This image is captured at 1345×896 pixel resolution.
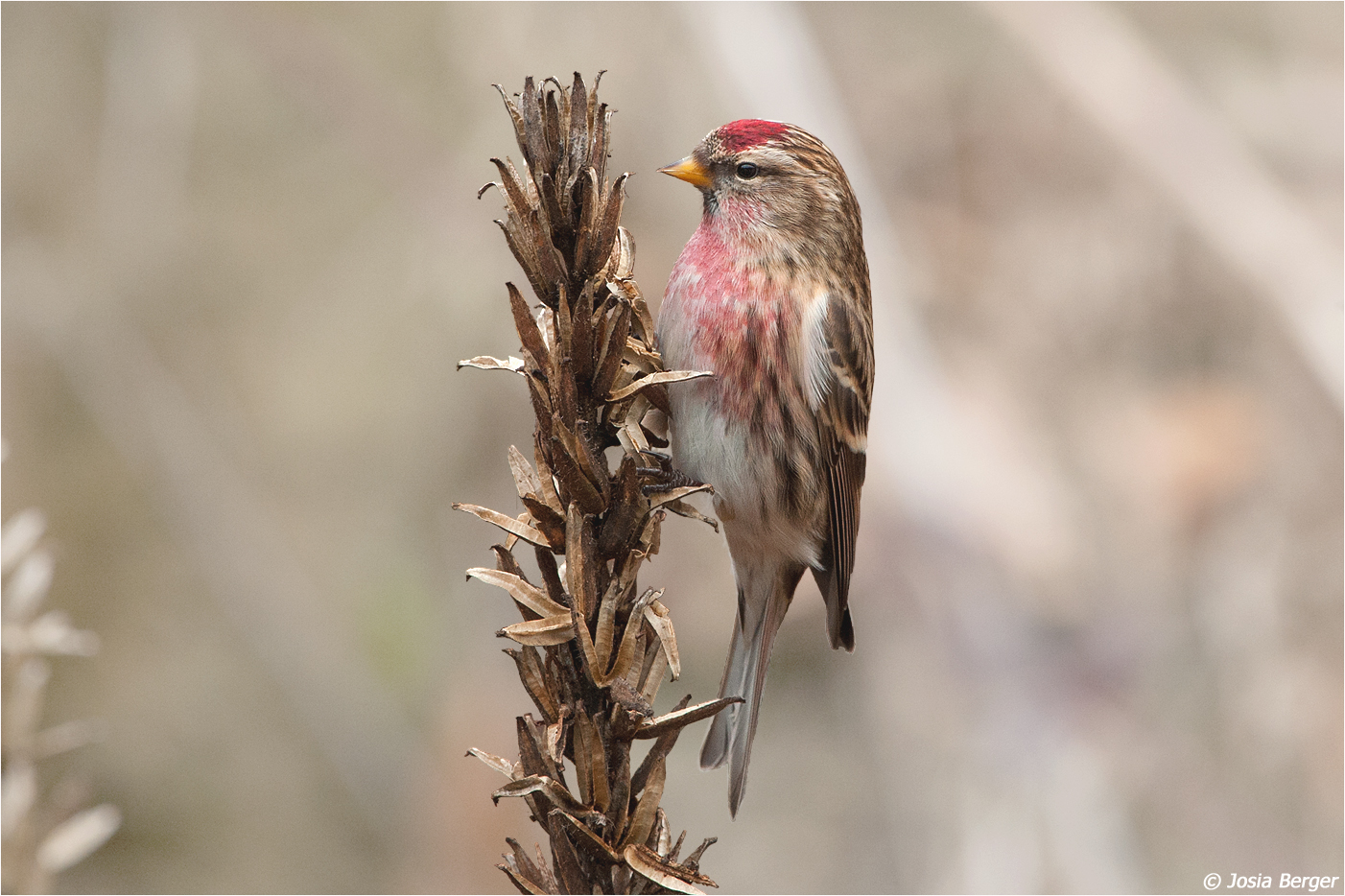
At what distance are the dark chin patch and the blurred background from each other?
2.34ft

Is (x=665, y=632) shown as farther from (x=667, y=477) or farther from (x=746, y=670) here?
(x=746, y=670)

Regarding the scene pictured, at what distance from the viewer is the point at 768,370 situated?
224cm

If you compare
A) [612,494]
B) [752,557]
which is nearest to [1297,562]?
[752,557]

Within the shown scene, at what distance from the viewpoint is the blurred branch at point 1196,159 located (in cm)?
305

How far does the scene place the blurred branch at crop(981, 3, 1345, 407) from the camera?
10.00ft

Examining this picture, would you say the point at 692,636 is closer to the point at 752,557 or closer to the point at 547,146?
the point at 752,557

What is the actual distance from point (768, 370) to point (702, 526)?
1.91 m

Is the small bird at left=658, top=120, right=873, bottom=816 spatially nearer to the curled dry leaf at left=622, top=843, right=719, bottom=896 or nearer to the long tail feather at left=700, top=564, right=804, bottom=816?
the long tail feather at left=700, top=564, right=804, bottom=816

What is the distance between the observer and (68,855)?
3.86 feet

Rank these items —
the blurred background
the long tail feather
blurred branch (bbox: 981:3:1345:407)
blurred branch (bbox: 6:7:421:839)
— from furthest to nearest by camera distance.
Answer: blurred branch (bbox: 6:7:421:839)
the blurred background
blurred branch (bbox: 981:3:1345:407)
the long tail feather

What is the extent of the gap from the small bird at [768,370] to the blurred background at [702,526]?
0.71 meters

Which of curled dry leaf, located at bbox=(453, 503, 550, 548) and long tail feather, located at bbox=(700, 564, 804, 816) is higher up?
curled dry leaf, located at bbox=(453, 503, 550, 548)

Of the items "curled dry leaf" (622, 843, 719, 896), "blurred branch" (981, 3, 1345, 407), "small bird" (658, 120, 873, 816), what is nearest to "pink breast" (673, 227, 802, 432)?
"small bird" (658, 120, 873, 816)

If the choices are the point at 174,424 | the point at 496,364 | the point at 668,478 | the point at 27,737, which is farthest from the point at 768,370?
the point at 174,424
